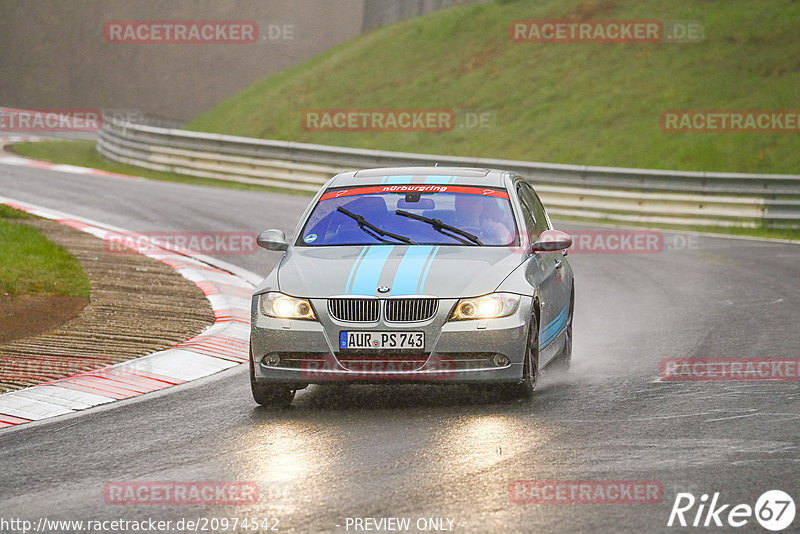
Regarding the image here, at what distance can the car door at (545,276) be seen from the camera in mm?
8688

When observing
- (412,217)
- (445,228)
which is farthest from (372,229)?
(445,228)

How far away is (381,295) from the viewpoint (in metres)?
7.90

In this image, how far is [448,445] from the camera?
7.04 m

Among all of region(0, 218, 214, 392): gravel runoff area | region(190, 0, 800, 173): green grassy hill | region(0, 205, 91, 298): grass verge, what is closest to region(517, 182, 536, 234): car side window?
region(0, 218, 214, 392): gravel runoff area

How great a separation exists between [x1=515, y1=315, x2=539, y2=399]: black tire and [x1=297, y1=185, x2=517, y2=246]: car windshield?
792 millimetres

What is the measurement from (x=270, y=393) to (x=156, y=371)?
5.26ft

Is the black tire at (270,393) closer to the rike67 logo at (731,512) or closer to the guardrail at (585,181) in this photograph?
the rike67 logo at (731,512)

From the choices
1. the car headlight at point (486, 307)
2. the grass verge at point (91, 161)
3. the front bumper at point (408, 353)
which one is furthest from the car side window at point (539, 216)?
the grass verge at point (91, 161)

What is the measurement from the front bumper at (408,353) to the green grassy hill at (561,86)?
760 inches

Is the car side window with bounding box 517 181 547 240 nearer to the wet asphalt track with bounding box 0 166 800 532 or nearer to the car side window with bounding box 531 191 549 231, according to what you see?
the car side window with bounding box 531 191 549 231

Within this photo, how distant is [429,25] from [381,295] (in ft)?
108

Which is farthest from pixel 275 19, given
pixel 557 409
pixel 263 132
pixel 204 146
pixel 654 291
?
pixel 557 409

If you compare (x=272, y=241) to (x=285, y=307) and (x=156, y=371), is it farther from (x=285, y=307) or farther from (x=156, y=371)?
(x=156, y=371)

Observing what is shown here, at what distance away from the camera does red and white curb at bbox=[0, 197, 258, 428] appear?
8336 millimetres
